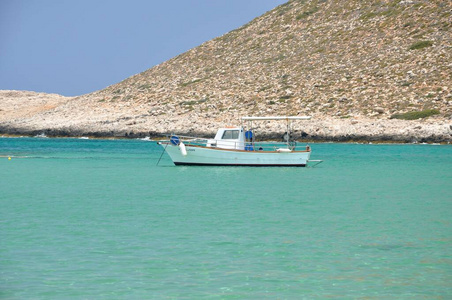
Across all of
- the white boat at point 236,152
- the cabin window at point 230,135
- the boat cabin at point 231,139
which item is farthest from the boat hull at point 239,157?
the cabin window at point 230,135

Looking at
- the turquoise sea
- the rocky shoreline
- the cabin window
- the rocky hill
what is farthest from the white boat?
the rocky hill

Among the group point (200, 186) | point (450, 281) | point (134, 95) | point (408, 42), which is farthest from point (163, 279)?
point (134, 95)

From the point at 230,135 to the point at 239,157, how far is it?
1581 mm

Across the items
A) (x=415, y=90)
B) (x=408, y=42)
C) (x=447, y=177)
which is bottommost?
(x=447, y=177)

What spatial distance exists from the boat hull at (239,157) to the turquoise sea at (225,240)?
336 inches

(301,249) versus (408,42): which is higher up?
(408,42)

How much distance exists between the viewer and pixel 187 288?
12.2 meters

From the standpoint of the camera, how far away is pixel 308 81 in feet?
326

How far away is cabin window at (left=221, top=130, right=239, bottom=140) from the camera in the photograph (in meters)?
42.4

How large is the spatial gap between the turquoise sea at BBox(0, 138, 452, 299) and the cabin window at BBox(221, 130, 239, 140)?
9220mm

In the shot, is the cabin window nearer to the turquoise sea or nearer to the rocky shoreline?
the turquoise sea

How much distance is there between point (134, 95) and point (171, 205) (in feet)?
315

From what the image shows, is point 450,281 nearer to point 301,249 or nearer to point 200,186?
point 301,249

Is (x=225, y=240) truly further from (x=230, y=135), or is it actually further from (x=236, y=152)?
(x=230, y=135)
